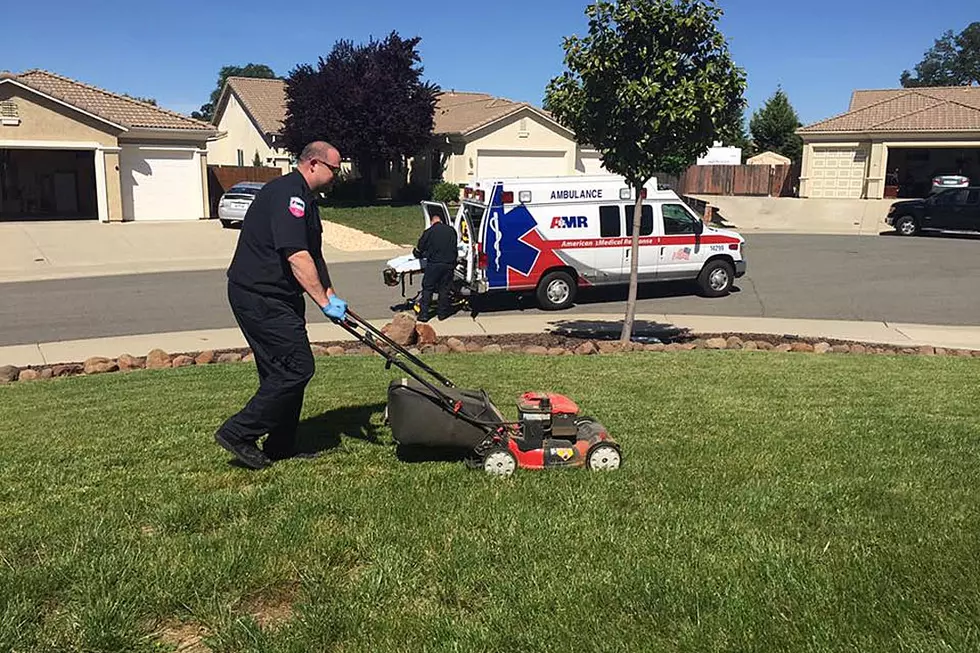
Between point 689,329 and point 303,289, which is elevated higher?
point 303,289

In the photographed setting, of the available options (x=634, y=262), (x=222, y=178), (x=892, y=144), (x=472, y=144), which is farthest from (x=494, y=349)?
(x=892, y=144)

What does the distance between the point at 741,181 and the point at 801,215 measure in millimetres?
7569

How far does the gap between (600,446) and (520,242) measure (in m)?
9.78

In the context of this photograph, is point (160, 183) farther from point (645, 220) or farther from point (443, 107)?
point (645, 220)

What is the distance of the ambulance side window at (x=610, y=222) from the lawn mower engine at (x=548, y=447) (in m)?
10.3

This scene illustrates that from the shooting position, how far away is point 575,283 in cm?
1490

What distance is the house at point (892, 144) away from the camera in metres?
35.4

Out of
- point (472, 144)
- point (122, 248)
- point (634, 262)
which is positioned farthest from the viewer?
point (472, 144)

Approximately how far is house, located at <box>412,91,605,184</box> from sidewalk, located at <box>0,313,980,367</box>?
81.1ft

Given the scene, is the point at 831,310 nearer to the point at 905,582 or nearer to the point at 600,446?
the point at 600,446

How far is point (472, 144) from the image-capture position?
37531mm

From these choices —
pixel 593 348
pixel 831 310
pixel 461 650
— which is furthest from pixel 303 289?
pixel 831 310

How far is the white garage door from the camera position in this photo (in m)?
30.5

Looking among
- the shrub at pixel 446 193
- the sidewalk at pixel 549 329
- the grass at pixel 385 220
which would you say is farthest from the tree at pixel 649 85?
the shrub at pixel 446 193
